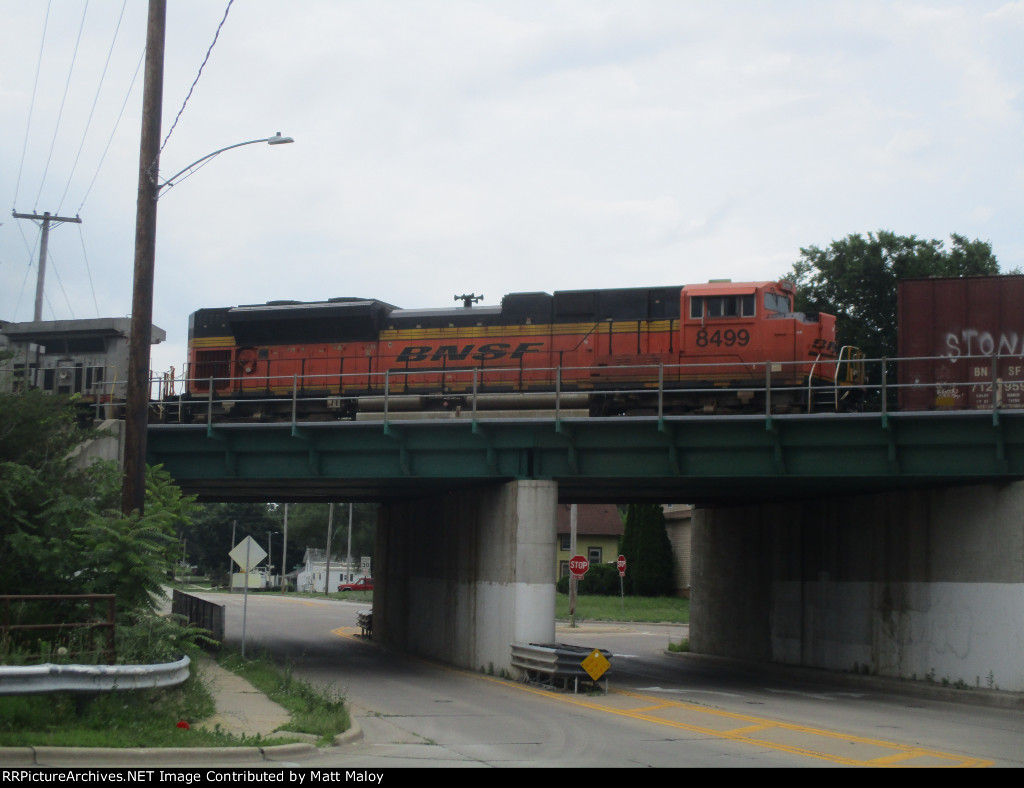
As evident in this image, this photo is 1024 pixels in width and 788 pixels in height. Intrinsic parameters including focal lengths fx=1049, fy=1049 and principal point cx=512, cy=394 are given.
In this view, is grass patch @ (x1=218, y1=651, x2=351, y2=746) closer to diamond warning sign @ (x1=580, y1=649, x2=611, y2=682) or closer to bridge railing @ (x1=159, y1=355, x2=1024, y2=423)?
diamond warning sign @ (x1=580, y1=649, x2=611, y2=682)

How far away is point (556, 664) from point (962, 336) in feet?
40.5

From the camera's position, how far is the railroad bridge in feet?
74.5

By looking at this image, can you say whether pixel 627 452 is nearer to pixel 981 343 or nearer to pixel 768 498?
pixel 768 498

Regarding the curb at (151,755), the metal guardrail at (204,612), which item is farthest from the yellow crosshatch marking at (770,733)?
the metal guardrail at (204,612)

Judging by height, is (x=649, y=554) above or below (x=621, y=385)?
below

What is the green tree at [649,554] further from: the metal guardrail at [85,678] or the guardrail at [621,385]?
the metal guardrail at [85,678]

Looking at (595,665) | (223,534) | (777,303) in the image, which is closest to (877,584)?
(777,303)

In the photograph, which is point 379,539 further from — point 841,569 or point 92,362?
point 841,569

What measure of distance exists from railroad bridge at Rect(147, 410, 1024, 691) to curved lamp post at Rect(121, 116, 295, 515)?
328 inches

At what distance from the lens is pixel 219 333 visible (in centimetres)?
3338

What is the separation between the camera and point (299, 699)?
687 inches

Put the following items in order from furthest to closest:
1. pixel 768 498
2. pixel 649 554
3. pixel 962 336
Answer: pixel 649 554
pixel 768 498
pixel 962 336

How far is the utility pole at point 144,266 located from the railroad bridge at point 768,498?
833 centimetres

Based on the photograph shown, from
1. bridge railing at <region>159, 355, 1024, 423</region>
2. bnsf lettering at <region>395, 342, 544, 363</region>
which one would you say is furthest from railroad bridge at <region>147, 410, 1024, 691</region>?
bnsf lettering at <region>395, 342, 544, 363</region>
